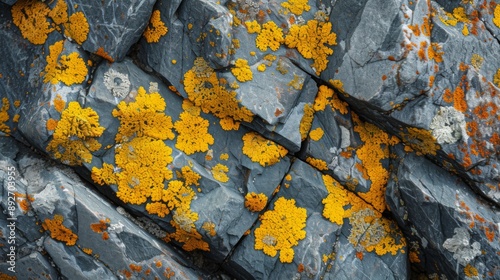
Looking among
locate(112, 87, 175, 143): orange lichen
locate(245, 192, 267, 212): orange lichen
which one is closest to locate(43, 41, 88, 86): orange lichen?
locate(112, 87, 175, 143): orange lichen

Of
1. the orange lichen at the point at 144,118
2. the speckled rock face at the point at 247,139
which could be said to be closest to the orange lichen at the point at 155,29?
the speckled rock face at the point at 247,139

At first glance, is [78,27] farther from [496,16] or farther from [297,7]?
[496,16]

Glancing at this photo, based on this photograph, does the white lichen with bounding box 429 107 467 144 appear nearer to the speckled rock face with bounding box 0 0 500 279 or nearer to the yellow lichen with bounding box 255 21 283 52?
the speckled rock face with bounding box 0 0 500 279

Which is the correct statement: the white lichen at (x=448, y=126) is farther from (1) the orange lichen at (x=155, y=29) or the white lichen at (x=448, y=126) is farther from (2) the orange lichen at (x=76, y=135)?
(2) the orange lichen at (x=76, y=135)

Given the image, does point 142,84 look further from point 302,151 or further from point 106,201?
point 302,151

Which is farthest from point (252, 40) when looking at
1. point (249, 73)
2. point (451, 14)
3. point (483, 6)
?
point (483, 6)

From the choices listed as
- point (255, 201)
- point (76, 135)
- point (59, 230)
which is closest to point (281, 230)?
point (255, 201)
